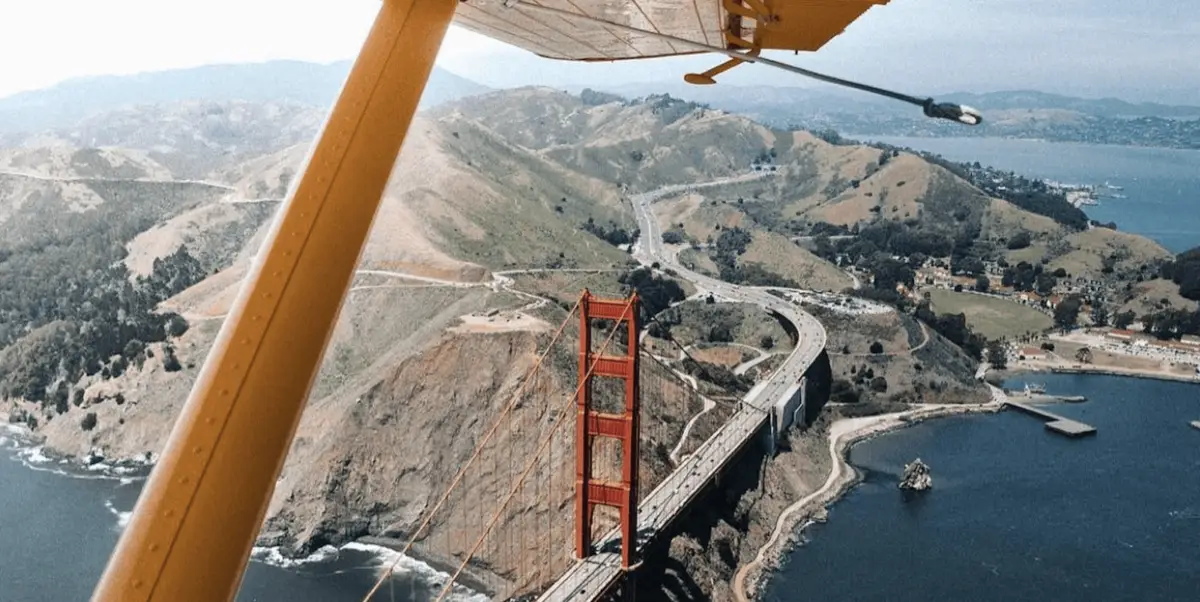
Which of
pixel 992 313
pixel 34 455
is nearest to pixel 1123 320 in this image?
pixel 992 313

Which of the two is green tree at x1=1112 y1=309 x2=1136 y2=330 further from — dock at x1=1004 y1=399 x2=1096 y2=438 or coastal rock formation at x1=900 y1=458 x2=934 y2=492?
coastal rock formation at x1=900 y1=458 x2=934 y2=492

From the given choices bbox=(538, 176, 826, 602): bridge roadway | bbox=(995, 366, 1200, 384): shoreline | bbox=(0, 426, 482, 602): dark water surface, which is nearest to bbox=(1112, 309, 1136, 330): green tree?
bbox=(995, 366, 1200, 384): shoreline

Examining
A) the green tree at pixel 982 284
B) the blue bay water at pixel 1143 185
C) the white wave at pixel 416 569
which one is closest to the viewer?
the white wave at pixel 416 569

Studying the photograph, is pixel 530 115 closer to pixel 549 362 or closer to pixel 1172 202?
pixel 1172 202

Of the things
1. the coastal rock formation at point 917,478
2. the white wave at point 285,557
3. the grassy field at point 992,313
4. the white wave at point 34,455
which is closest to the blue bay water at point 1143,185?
the grassy field at point 992,313

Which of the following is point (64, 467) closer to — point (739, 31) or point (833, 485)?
point (833, 485)

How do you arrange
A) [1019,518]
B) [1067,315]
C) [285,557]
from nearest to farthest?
[285,557]
[1019,518]
[1067,315]

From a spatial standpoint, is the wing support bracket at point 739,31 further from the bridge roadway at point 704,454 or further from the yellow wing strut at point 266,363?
the bridge roadway at point 704,454
